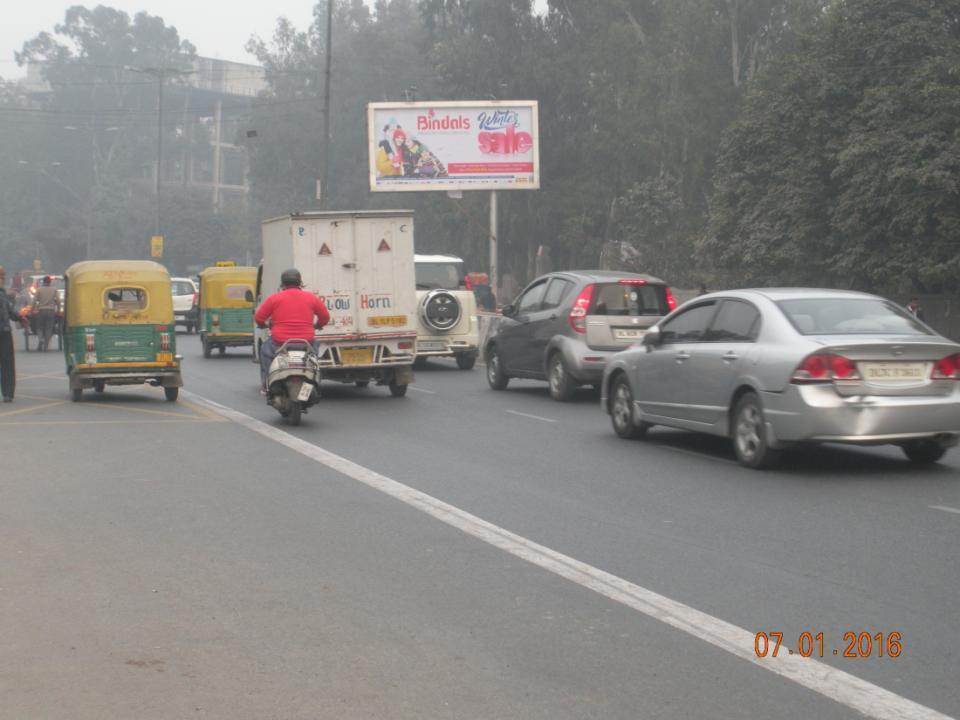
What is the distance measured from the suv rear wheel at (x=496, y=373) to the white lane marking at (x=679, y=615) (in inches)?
410

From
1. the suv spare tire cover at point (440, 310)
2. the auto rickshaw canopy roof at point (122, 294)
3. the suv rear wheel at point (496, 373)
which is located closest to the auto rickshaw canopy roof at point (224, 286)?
the suv spare tire cover at point (440, 310)

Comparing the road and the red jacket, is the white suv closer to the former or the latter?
the red jacket

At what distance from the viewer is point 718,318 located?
13.3 m

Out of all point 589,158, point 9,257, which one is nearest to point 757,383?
point 589,158

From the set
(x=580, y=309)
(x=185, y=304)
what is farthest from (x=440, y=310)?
(x=185, y=304)

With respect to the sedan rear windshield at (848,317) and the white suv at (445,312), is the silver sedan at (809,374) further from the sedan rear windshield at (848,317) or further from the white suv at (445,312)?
the white suv at (445,312)

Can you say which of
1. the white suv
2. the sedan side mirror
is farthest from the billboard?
the sedan side mirror

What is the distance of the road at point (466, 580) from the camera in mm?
5469

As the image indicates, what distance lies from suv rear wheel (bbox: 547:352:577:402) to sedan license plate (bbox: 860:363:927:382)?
823 cm

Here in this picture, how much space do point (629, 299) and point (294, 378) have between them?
5.50 meters

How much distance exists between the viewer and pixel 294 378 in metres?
16.3

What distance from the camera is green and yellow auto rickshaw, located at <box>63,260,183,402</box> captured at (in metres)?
19.8

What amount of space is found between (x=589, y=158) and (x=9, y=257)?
6701 centimetres

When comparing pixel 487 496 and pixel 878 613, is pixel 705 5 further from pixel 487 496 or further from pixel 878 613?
pixel 878 613
